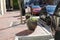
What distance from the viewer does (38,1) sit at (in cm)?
2386

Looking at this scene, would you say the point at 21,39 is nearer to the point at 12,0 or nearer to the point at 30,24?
the point at 30,24

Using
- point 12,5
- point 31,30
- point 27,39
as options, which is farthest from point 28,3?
point 27,39

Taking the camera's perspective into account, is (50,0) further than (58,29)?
Yes

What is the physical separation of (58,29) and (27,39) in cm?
401

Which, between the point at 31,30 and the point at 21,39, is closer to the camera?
the point at 21,39

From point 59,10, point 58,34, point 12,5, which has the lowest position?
point 12,5

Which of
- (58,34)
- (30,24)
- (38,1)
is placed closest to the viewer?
(58,34)

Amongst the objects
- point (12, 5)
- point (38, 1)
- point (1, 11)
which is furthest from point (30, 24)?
point (12, 5)

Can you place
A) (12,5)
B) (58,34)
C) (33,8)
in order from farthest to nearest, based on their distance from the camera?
(12,5) < (33,8) < (58,34)

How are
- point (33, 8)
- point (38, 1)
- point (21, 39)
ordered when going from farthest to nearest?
point (38, 1) → point (33, 8) → point (21, 39)

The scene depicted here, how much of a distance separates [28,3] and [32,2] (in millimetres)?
879

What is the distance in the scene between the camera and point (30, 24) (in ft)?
31.4

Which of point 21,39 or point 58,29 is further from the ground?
point 58,29

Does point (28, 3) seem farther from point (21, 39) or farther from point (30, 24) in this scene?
point (21, 39)
